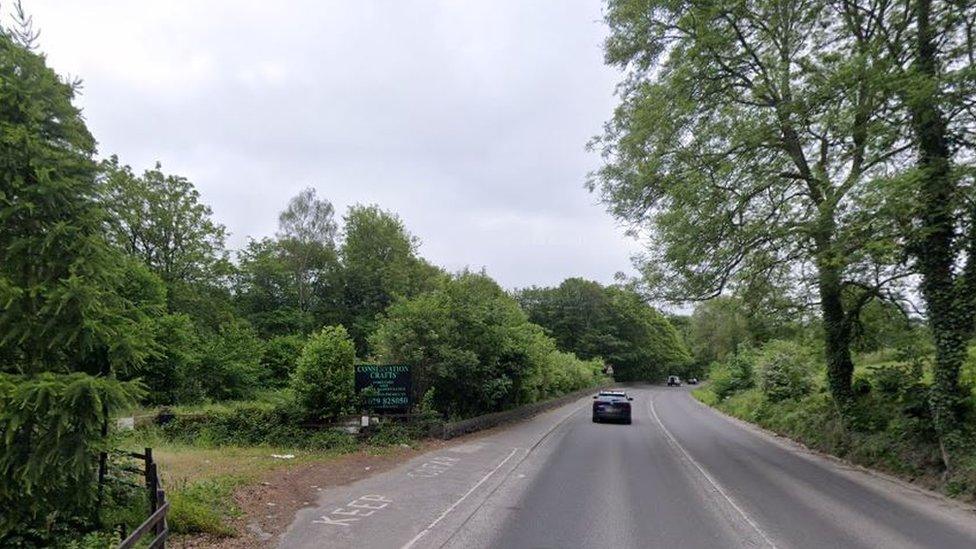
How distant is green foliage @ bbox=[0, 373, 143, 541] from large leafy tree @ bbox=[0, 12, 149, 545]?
0.04 ft

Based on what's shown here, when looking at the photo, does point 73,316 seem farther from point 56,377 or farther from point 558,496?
point 558,496

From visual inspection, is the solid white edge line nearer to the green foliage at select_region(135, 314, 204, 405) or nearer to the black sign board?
the black sign board

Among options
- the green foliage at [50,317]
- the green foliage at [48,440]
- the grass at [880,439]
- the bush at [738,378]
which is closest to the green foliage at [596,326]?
the bush at [738,378]

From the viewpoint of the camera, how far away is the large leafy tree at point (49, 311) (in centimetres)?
629

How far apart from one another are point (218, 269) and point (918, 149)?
149 ft

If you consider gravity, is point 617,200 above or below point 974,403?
above

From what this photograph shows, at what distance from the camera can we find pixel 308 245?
6072cm

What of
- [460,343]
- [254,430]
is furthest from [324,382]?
[460,343]

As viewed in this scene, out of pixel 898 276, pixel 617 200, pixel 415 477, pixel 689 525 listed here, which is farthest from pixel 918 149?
pixel 415 477

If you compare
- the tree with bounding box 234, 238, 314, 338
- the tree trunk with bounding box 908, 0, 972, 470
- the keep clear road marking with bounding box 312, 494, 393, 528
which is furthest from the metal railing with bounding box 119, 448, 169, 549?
the tree with bounding box 234, 238, 314, 338

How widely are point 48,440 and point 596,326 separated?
283 feet

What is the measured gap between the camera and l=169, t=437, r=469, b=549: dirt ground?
8013mm

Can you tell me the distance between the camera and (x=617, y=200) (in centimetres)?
1931

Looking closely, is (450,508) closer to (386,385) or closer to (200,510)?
(200,510)
